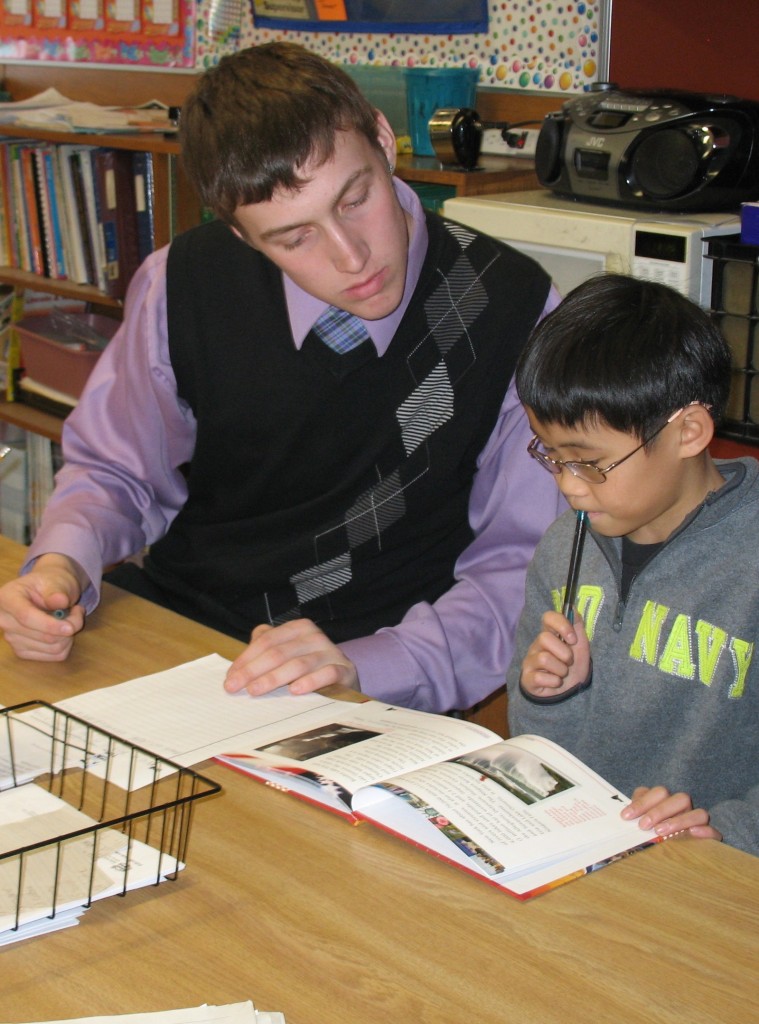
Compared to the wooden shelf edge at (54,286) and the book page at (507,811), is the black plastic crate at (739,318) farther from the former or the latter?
the wooden shelf edge at (54,286)

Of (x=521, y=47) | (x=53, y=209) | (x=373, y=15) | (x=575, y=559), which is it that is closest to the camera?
(x=575, y=559)

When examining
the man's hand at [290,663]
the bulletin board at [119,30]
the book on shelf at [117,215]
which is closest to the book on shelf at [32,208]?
the book on shelf at [117,215]

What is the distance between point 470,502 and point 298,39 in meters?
1.80

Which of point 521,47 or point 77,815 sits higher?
point 521,47

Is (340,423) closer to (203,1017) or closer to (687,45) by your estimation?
(203,1017)

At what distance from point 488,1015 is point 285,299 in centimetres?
97

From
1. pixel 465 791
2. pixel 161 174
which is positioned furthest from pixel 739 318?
pixel 161 174

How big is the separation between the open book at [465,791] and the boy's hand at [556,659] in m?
0.13

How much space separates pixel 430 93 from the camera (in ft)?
7.63

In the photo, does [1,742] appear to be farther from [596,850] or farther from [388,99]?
[388,99]

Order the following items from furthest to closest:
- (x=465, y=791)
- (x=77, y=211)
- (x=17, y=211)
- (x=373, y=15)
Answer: (x=17, y=211) < (x=77, y=211) < (x=373, y=15) < (x=465, y=791)

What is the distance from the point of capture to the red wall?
1917 mm

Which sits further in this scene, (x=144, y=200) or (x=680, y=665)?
(x=144, y=200)

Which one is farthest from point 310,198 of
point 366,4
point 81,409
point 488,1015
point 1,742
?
point 366,4
